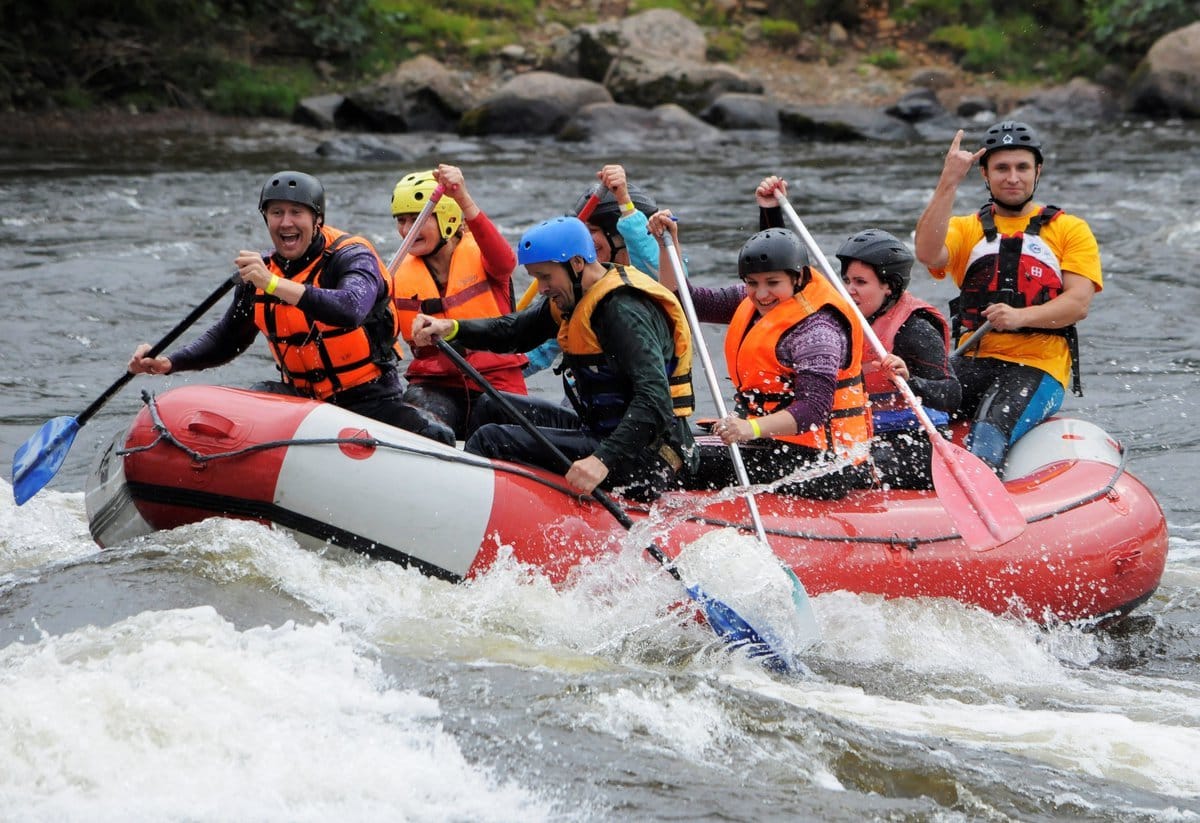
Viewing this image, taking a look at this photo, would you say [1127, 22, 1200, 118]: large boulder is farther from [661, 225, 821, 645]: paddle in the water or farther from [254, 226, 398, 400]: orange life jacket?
[254, 226, 398, 400]: orange life jacket

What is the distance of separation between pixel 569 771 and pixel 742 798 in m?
0.47

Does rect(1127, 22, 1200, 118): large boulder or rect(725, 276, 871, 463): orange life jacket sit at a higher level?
rect(725, 276, 871, 463): orange life jacket

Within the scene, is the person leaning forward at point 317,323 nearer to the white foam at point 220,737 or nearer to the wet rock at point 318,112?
the white foam at point 220,737

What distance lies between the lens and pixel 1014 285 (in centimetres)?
637

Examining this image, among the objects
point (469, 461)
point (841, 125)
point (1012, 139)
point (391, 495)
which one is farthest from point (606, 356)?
point (841, 125)

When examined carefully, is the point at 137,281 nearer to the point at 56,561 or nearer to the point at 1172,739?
the point at 56,561

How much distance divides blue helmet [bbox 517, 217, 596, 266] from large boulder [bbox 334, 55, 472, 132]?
16574 millimetres

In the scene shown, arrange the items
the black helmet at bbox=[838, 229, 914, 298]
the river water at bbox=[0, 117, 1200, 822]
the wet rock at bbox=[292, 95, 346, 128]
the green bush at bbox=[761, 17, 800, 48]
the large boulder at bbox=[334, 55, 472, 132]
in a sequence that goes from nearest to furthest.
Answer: the river water at bbox=[0, 117, 1200, 822], the black helmet at bbox=[838, 229, 914, 298], the wet rock at bbox=[292, 95, 346, 128], the large boulder at bbox=[334, 55, 472, 132], the green bush at bbox=[761, 17, 800, 48]

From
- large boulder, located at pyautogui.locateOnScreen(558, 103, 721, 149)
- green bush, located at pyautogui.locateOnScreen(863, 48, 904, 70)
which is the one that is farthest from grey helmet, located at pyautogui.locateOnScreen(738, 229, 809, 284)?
green bush, located at pyautogui.locateOnScreen(863, 48, 904, 70)

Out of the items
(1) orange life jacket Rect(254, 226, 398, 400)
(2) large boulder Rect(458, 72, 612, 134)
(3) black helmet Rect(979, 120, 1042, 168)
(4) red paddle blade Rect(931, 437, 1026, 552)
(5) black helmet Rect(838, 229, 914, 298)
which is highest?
(3) black helmet Rect(979, 120, 1042, 168)

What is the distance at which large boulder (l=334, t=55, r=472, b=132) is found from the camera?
69.1 feet

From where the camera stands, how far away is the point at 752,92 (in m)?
22.9

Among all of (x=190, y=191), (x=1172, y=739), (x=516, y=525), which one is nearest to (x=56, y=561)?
(x=516, y=525)

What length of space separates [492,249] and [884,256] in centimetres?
168
